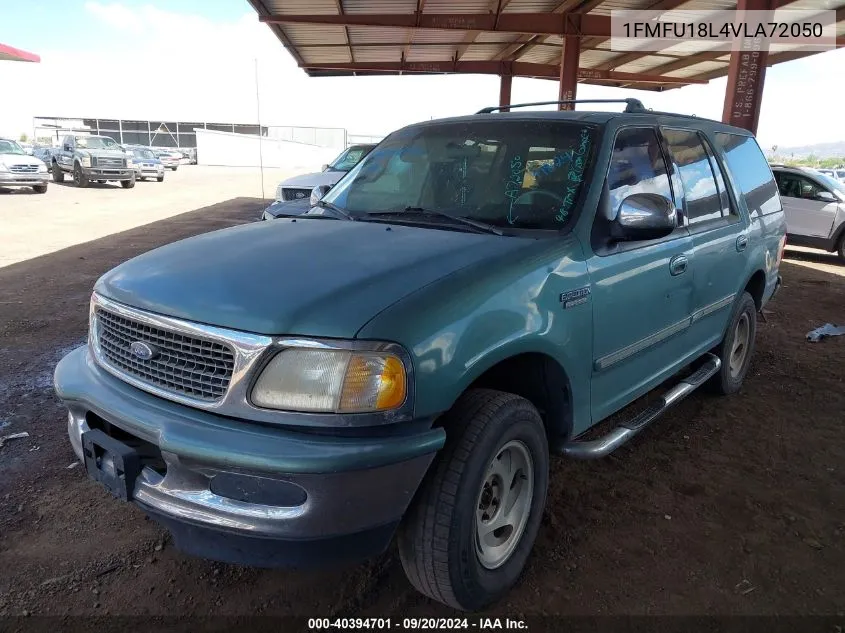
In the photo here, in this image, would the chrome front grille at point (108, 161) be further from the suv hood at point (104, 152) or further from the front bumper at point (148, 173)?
the front bumper at point (148, 173)

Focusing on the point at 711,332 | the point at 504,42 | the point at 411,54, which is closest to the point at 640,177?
the point at 711,332

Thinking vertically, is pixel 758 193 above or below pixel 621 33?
below

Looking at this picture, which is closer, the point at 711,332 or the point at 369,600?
the point at 369,600

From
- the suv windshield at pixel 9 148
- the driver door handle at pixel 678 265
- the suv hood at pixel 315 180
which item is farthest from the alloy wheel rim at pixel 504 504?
the suv windshield at pixel 9 148

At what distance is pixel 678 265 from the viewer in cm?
336

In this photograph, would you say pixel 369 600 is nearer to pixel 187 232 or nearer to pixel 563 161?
pixel 563 161

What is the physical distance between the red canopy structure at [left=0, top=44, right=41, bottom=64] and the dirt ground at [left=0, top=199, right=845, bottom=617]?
2717cm

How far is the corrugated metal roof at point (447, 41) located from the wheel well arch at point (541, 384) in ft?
38.2

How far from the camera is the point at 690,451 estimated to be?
382cm

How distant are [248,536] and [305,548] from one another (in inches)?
7.0

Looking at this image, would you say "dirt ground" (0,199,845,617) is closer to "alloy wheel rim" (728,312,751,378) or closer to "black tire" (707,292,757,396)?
"black tire" (707,292,757,396)

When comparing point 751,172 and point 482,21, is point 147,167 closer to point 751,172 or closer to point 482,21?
point 482,21

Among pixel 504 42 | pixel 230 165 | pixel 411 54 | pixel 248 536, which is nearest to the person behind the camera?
pixel 248 536

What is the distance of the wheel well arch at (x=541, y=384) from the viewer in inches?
101
